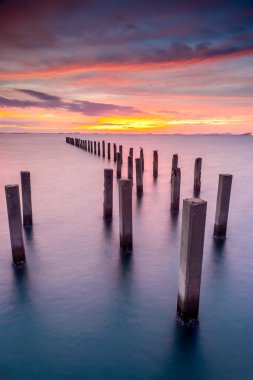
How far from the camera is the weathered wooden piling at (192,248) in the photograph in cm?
397

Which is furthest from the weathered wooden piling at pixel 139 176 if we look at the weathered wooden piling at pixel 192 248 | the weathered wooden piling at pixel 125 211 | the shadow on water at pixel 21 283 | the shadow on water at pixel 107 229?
the weathered wooden piling at pixel 192 248

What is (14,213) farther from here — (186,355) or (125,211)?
(186,355)

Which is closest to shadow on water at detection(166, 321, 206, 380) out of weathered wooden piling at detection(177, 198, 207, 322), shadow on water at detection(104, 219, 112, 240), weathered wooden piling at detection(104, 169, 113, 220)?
weathered wooden piling at detection(177, 198, 207, 322)

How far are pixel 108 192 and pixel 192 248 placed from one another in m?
4.95

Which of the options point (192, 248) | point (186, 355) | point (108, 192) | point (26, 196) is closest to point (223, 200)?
point (108, 192)

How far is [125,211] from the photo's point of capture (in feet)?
20.6

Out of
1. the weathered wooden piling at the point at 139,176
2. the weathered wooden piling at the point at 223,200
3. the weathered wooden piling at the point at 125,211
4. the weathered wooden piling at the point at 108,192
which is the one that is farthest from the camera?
the weathered wooden piling at the point at 139,176

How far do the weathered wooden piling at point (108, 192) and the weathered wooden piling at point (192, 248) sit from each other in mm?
4460

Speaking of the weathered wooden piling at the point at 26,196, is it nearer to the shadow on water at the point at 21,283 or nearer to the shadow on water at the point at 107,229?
the shadow on water at the point at 107,229

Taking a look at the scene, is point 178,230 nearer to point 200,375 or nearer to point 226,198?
point 226,198

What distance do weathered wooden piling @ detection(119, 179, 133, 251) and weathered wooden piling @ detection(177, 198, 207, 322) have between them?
81.7 inches

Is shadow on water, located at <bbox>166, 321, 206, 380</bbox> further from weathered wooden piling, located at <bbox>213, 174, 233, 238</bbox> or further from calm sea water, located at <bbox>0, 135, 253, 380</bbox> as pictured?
weathered wooden piling, located at <bbox>213, 174, 233, 238</bbox>

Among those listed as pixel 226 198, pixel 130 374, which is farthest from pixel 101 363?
pixel 226 198

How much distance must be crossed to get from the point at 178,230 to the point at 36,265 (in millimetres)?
4578
